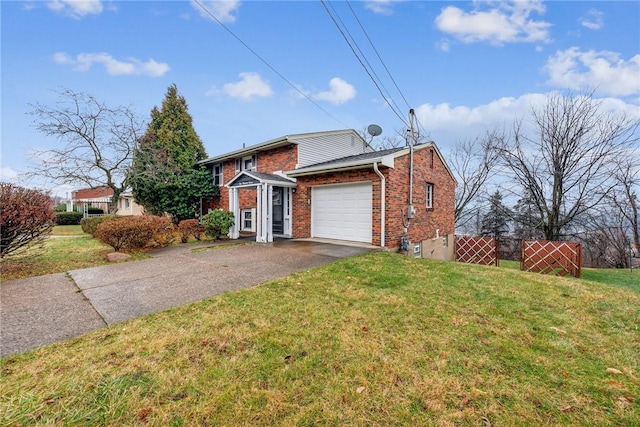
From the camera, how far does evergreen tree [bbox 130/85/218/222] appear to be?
15.3 metres

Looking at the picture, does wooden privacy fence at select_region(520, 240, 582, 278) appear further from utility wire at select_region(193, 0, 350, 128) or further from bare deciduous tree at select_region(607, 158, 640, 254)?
utility wire at select_region(193, 0, 350, 128)

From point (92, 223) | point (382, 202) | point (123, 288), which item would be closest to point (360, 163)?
point (382, 202)

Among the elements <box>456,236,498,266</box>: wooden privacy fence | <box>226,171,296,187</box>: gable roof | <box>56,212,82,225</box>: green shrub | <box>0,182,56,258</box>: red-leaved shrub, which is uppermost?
<box>226,171,296,187</box>: gable roof

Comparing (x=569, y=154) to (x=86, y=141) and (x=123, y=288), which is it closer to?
(x=123, y=288)

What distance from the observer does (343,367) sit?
255cm

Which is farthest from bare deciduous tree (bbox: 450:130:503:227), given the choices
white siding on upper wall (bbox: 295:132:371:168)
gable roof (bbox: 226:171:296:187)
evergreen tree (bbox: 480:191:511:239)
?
gable roof (bbox: 226:171:296:187)

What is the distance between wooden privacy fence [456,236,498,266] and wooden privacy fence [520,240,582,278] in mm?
3023

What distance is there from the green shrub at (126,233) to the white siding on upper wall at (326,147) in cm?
604

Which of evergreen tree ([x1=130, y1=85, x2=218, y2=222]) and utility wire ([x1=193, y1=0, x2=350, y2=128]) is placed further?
evergreen tree ([x1=130, y1=85, x2=218, y2=222])

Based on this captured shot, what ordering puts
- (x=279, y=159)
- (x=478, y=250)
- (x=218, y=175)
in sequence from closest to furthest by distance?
(x=279, y=159) < (x=478, y=250) < (x=218, y=175)

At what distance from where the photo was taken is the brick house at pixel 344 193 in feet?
29.5

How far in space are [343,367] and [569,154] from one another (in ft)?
60.5

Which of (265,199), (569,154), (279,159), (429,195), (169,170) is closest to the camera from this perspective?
(265,199)

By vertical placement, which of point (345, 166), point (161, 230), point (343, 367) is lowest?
point (343, 367)
